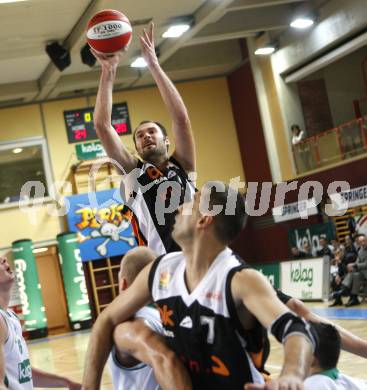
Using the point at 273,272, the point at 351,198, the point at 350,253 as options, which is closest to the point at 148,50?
the point at 350,253

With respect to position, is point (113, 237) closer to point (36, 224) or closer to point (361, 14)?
point (36, 224)

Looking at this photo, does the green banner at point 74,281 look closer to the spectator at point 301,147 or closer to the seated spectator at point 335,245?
the spectator at point 301,147

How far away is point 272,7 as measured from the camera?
2070 cm

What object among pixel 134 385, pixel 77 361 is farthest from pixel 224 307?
pixel 77 361

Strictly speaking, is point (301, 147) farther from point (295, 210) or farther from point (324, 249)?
point (324, 249)

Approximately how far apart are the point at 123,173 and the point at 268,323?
286cm

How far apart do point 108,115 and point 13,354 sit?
1514 millimetres

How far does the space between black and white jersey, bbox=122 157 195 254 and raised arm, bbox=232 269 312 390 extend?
2.37m

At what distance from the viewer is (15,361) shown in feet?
14.7

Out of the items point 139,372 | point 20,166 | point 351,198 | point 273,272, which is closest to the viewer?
point 139,372

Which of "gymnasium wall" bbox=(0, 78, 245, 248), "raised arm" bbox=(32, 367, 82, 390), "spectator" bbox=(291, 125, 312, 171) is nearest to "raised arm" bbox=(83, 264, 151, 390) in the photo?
"raised arm" bbox=(32, 367, 82, 390)

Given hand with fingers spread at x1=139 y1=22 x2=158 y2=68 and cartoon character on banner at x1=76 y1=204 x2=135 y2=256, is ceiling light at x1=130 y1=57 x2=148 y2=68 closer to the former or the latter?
cartoon character on banner at x1=76 y1=204 x2=135 y2=256

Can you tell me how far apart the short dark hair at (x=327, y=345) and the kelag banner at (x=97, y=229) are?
769 inches

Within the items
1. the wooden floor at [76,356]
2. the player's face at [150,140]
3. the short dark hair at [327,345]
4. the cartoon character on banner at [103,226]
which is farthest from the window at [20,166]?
the short dark hair at [327,345]
